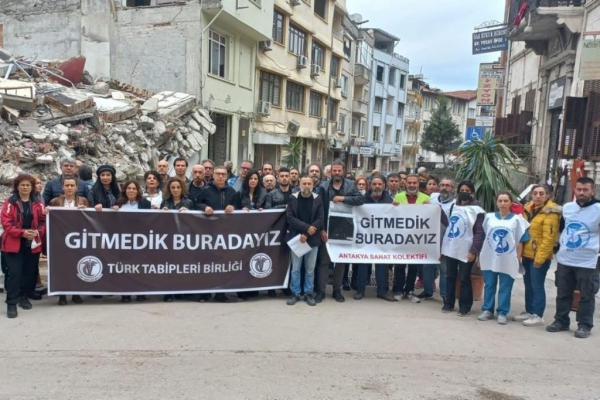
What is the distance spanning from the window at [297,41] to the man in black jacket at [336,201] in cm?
2162

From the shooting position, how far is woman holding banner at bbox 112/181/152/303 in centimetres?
604

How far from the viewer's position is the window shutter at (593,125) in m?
12.0

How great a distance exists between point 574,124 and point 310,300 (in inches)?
405

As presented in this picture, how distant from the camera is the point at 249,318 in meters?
5.55

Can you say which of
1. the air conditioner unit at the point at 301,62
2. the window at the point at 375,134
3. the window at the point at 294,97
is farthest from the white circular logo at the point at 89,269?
the window at the point at 375,134

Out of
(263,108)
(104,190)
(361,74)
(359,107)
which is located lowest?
(104,190)

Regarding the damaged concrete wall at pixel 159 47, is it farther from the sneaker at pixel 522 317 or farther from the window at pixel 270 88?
the sneaker at pixel 522 317

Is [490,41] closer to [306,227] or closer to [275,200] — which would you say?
[275,200]

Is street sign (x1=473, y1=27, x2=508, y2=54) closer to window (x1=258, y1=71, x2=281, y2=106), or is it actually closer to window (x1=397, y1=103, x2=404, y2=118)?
window (x1=258, y1=71, x2=281, y2=106)

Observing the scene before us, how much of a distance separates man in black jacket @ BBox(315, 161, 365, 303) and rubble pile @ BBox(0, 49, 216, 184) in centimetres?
684

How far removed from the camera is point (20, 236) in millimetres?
5426

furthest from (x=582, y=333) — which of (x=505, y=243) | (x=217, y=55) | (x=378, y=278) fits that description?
(x=217, y=55)

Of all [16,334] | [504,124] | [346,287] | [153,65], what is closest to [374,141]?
[504,124]

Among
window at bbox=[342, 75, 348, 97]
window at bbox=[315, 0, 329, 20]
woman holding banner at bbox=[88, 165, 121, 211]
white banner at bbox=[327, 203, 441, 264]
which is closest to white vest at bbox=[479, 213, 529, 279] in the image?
white banner at bbox=[327, 203, 441, 264]
